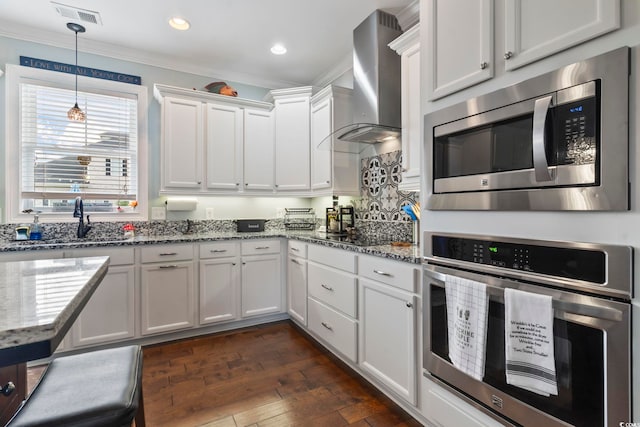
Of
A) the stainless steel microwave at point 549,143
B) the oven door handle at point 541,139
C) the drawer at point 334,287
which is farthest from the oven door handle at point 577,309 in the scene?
the drawer at point 334,287

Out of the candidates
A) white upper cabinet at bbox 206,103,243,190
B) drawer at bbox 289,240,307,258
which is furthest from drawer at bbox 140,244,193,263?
drawer at bbox 289,240,307,258

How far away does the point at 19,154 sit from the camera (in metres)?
2.77

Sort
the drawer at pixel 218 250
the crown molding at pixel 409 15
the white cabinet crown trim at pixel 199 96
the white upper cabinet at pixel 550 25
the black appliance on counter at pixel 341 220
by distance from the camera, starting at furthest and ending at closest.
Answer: the black appliance on counter at pixel 341 220
the white cabinet crown trim at pixel 199 96
the drawer at pixel 218 250
the crown molding at pixel 409 15
the white upper cabinet at pixel 550 25

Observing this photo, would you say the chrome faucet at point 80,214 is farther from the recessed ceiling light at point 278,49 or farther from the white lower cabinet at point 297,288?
the recessed ceiling light at point 278,49

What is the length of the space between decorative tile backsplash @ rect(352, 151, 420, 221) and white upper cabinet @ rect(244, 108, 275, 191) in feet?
3.31

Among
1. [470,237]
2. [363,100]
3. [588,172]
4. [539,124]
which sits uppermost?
[363,100]

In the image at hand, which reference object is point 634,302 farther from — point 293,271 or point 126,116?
point 126,116

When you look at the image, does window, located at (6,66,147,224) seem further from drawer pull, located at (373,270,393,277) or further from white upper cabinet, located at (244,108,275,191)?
drawer pull, located at (373,270,393,277)

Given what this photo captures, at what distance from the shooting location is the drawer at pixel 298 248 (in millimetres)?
2873

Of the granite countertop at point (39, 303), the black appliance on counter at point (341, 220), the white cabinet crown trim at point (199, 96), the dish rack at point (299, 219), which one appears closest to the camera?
the granite countertop at point (39, 303)

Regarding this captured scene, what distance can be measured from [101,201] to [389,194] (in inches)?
107

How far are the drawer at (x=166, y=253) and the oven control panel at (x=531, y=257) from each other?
7.25ft

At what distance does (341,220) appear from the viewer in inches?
124

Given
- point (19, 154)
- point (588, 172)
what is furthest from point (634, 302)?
point (19, 154)
